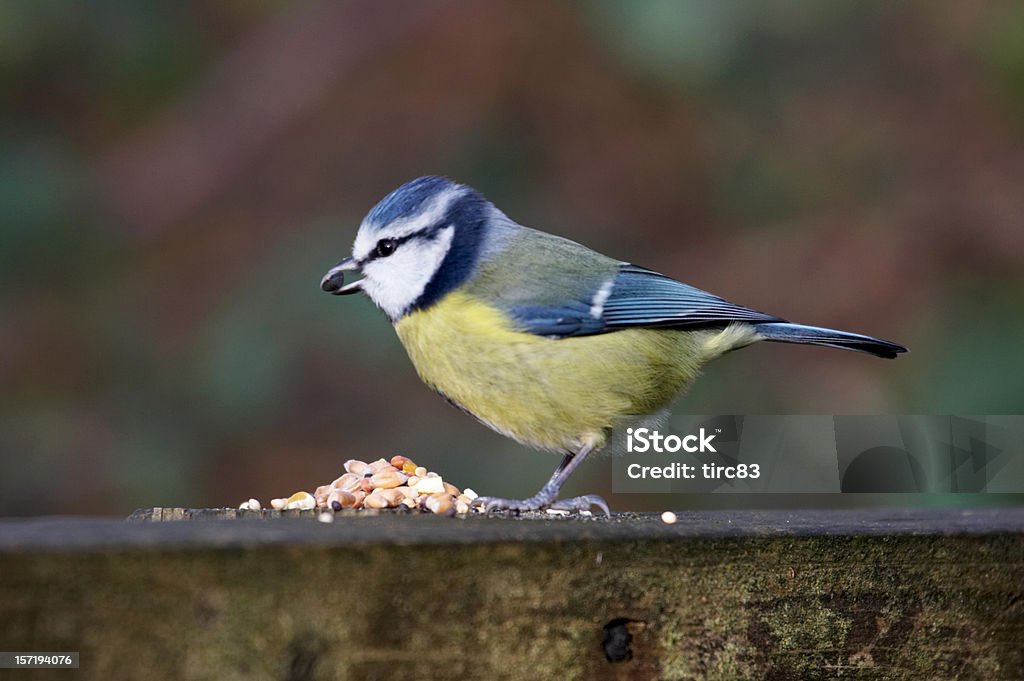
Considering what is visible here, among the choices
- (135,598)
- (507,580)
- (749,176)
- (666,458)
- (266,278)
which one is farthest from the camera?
(749,176)

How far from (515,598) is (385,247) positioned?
1.18 metres

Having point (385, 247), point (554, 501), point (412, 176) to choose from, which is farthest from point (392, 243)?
point (412, 176)

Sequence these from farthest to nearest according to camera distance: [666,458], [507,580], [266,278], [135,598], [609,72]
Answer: [609,72] → [266,278] → [666,458] → [507,580] → [135,598]

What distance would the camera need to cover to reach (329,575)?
1.19 meters

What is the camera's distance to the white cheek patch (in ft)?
7.59

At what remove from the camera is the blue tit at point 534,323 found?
2.18 metres

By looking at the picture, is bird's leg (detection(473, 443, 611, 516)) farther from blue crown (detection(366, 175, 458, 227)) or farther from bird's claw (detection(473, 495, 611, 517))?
blue crown (detection(366, 175, 458, 227))

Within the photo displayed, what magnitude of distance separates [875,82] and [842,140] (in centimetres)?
27

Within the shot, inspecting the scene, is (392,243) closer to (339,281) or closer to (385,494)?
(339,281)

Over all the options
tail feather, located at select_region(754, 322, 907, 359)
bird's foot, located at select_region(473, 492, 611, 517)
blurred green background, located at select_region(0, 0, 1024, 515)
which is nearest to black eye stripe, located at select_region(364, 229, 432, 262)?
bird's foot, located at select_region(473, 492, 611, 517)

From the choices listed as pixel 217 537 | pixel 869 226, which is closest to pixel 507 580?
pixel 217 537

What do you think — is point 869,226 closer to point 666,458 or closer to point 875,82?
point 875,82

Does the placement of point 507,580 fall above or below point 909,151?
below

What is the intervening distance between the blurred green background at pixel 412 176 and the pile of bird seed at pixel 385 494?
1.56 metres
